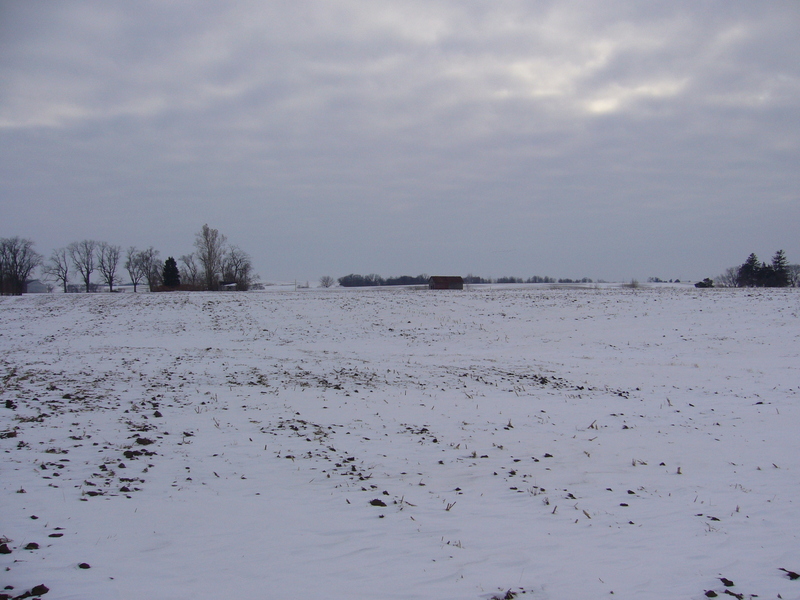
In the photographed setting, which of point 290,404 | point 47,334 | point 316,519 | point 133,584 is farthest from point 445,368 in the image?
point 47,334

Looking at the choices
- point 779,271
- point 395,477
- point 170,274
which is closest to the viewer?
point 395,477

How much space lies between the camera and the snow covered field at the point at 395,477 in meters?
→ 4.78

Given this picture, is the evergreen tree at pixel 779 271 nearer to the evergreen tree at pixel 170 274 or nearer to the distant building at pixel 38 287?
the evergreen tree at pixel 170 274

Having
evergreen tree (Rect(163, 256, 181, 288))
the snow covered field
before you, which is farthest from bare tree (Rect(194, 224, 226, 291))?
the snow covered field

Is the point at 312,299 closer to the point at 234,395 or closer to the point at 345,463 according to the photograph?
the point at 234,395

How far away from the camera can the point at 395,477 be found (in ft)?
25.1

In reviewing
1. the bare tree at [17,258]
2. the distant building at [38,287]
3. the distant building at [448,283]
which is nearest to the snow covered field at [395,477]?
the distant building at [448,283]

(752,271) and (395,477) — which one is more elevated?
(752,271)

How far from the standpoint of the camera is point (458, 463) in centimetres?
836

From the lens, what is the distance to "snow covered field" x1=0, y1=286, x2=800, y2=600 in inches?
188

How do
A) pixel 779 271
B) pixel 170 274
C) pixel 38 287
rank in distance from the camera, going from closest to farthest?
pixel 779 271 → pixel 170 274 → pixel 38 287

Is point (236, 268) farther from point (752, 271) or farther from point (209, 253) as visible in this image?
point (752, 271)

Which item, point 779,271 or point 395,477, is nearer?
point 395,477

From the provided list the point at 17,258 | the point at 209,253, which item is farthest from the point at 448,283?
the point at 17,258
